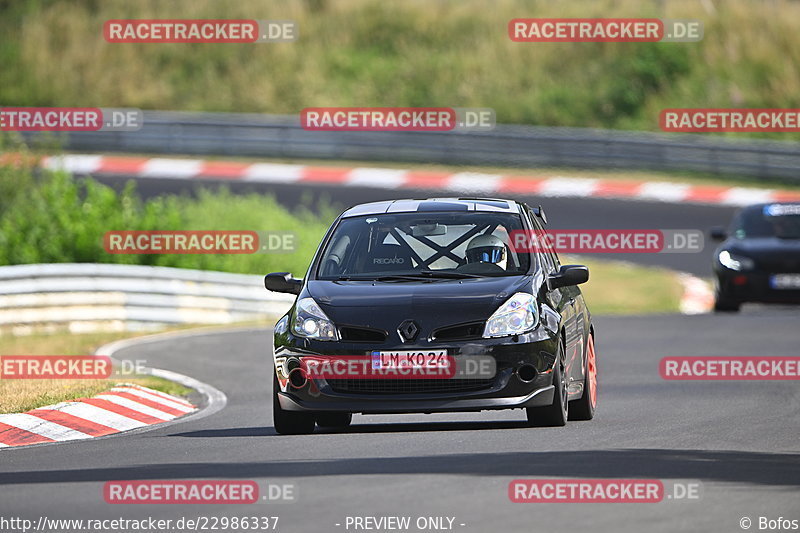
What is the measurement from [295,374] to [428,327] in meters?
0.93

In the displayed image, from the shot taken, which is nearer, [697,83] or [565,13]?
[697,83]

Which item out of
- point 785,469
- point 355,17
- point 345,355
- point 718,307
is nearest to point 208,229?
point 718,307

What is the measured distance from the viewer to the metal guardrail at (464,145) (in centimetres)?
3425

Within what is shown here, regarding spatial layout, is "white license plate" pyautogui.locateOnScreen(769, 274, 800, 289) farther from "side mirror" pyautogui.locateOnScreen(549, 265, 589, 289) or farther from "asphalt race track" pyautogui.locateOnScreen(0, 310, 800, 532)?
"side mirror" pyautogui.locateOnScreen(549, 265, 589, 289)

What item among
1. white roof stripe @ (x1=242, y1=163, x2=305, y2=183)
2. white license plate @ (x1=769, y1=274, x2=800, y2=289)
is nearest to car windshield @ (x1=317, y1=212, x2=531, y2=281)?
white license plate @ (x1=769, y1=274, x2=800, y2=289)

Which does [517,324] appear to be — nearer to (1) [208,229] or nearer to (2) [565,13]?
(1) [208,229]

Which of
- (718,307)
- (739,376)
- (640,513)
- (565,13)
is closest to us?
(640,513)

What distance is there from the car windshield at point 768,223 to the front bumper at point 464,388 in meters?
12.0

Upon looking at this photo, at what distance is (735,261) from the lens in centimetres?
2120

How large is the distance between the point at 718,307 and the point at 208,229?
8.54m

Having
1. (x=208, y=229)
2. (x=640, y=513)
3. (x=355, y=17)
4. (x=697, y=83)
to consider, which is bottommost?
(x=640, y=513)

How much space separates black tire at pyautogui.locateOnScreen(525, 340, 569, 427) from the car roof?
1388 millimetres

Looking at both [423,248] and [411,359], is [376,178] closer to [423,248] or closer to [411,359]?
[423,248]

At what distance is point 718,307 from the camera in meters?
22.1
